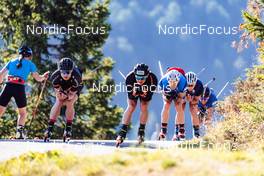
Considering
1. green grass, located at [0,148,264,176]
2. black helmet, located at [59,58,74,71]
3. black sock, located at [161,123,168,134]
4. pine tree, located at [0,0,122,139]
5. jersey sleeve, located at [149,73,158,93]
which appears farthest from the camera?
pine tree, located at [0,0,122,139]

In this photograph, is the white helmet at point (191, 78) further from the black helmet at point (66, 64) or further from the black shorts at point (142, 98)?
the black helmet at point (66, 64)

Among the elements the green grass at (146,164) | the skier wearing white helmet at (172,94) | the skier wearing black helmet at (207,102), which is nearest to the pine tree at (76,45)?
the skier wearing black helmet at (207,102)

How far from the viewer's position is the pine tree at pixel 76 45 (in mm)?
30875

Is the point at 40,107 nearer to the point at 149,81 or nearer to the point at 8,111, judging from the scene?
the point at 8,111

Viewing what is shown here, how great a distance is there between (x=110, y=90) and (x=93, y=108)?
133 cm

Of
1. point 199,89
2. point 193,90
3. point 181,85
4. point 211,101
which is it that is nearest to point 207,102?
point 211,101

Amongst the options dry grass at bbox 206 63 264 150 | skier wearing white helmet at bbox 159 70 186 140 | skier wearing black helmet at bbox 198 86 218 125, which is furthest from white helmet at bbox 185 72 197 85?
dry grass at bbox 206 63 264 150

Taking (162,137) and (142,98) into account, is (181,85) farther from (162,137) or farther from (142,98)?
(142,98)

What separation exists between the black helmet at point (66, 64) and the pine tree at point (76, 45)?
54.6 ft

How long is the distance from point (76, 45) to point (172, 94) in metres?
16.9

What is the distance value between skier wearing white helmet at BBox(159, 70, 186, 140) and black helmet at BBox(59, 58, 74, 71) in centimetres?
258

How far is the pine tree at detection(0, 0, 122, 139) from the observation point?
1216 inches

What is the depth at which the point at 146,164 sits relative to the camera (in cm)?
736

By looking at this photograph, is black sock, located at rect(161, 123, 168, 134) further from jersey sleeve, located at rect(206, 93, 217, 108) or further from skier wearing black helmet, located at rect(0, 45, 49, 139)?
jersey sleeve, located at rect(206, 93, 217, 108)
